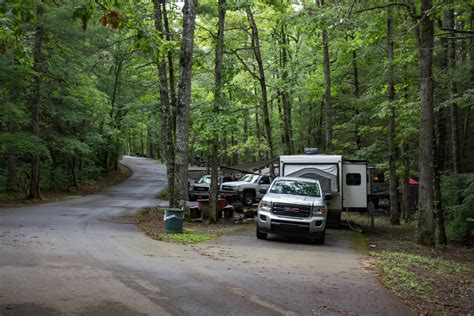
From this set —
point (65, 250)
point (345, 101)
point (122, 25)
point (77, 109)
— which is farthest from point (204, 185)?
point (122, 25)

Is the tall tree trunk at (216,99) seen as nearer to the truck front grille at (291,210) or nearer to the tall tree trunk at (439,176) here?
the truck front grille at (291,210)

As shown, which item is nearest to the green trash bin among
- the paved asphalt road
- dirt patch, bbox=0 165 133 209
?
the paved asphalt road

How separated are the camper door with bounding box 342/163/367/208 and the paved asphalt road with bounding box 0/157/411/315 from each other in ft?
16.9

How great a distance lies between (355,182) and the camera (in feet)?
57.4

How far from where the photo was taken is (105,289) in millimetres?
6090

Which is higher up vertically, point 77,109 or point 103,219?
point 77,109

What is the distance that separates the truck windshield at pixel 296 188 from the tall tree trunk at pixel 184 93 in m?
2.90

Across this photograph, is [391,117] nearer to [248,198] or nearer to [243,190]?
[243,190]

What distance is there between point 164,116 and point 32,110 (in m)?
8.89

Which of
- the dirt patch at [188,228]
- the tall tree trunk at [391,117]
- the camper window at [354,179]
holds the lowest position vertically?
the dirt patch at [188,228]

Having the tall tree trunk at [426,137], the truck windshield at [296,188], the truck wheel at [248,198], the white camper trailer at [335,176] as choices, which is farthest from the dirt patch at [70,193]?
the tall tree trunk at [426,137]

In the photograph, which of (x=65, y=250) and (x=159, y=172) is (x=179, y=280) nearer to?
(x=65, y=250)

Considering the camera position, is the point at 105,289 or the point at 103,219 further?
the point at 103,219

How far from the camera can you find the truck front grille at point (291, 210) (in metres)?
12.5
